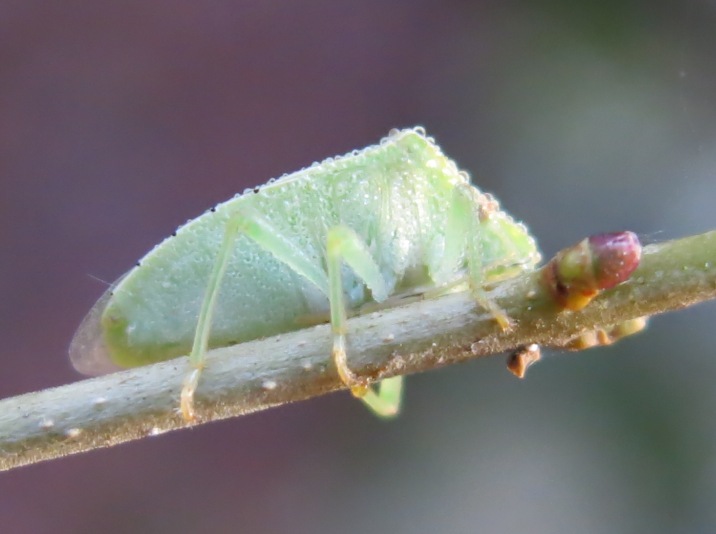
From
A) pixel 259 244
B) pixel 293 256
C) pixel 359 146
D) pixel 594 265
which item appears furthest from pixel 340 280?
pixel 359 146

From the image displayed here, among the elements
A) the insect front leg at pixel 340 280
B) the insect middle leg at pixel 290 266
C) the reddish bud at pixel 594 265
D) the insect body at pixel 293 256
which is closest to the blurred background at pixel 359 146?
the insect front leg at pixel 340 280

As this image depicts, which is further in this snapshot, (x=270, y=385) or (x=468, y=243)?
(x=468, y=243)

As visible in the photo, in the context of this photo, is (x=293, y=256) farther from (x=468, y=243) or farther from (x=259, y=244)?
(x=468, y=243)

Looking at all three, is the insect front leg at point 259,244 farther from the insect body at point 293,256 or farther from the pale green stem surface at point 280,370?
the pale green stem surface at point 280,370

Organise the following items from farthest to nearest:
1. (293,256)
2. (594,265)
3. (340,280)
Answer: (293,256), (340,280), (594,265)

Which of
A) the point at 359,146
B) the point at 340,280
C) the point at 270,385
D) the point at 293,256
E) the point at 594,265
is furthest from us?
the point at 359,146

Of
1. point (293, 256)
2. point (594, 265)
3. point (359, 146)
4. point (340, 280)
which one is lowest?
point (594, 265)

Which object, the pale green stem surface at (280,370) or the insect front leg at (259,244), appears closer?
the pale green stem surface at (280,370)
